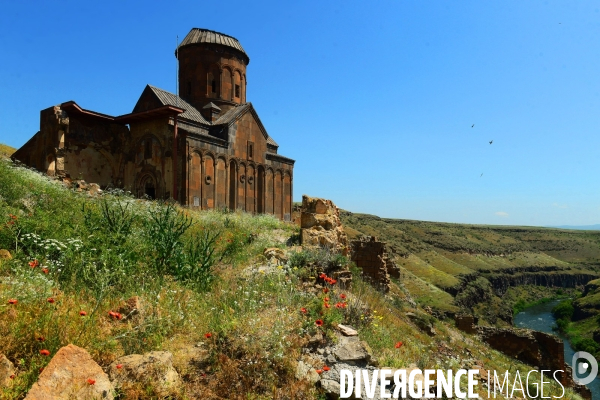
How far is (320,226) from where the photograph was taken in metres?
10.9

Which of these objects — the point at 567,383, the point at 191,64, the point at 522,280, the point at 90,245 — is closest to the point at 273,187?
the point at 191,64

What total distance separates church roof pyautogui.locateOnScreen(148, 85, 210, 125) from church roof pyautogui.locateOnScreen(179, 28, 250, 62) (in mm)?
3199

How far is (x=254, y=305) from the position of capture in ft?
15.0

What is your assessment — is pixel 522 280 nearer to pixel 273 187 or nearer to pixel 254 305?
pixel 273 187

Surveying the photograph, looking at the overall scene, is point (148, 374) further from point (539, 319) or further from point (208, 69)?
point (539, 319)

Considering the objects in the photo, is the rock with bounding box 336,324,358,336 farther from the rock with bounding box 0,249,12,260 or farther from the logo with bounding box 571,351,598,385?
the logo with bounding box 571,351,598,385

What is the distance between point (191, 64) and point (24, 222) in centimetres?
1700

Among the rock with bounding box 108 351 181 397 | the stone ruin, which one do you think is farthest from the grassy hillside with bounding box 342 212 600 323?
the rock with bounding box 108 351 181 397

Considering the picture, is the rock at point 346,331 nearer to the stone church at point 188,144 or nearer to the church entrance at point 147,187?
the stone church at point 188,144

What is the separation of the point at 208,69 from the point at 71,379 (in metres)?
19.8

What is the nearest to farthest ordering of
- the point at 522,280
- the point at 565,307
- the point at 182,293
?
the point at 182,293 < the point at 565,307 < the point at 522,280

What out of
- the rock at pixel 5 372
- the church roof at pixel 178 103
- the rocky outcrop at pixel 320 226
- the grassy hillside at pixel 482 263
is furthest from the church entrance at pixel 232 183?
the grassy hillside at pixel 482 263

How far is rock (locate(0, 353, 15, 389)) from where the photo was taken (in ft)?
9.47

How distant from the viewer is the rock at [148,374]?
10.4 feet
